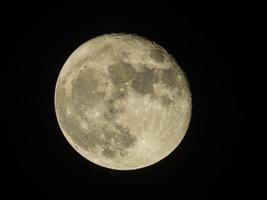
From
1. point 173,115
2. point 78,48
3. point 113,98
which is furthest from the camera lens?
point 78,48

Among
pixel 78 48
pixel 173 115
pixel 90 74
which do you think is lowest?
pixel 173 115

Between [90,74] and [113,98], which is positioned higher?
[90,74]

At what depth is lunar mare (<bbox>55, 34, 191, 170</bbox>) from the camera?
5508 millimetres

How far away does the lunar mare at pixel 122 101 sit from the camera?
551cm

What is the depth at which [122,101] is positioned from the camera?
17.9ft

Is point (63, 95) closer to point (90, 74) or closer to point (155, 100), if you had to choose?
point (90, 74)

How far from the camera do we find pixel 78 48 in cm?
634

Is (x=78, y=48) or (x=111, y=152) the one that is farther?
(x=78, y=48)

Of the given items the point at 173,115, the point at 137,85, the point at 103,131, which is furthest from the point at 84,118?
the point at 173,115

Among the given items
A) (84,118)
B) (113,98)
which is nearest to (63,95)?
(84,118)

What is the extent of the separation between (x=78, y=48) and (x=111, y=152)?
1716 mm

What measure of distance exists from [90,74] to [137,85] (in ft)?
2.23

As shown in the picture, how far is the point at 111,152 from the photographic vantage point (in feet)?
19.4

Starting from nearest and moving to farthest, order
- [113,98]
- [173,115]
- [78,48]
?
[113,98]
[173,115]
[78,48]
